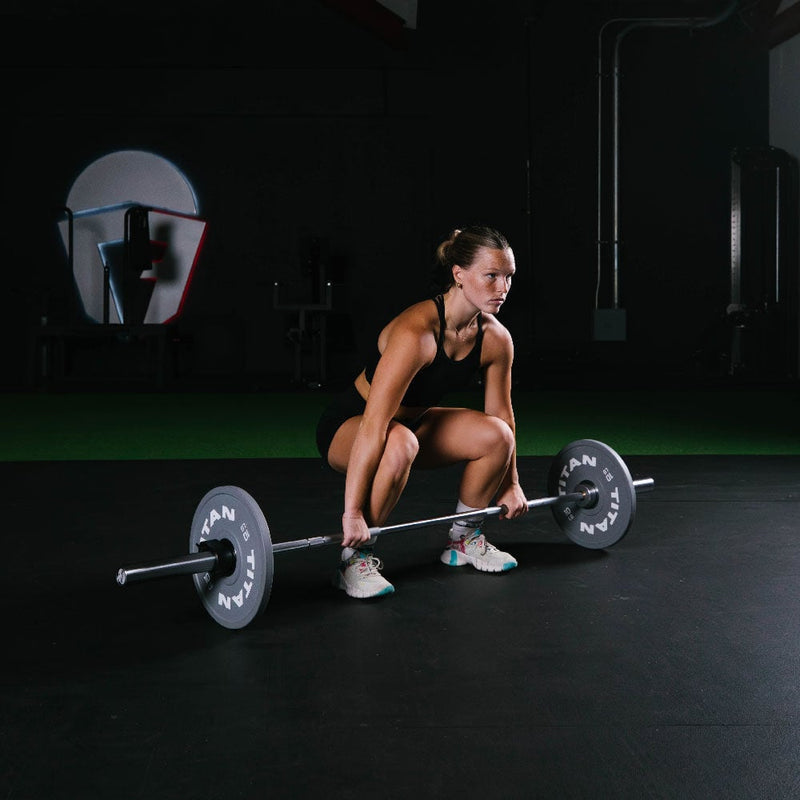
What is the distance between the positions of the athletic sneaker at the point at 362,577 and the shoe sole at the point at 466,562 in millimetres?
216

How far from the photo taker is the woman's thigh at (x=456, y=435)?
6.24 ft

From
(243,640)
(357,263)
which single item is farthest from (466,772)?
(357,263)

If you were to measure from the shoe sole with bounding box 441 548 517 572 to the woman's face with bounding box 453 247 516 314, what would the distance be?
0.54 metres

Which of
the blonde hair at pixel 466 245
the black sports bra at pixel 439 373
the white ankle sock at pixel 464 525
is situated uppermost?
the blonde hair at pixel 466 245

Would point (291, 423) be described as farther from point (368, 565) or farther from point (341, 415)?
point (368, 565)

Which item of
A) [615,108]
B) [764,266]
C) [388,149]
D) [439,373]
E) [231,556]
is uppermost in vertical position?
[615,108]

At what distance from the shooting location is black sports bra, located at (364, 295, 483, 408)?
182 centimetres

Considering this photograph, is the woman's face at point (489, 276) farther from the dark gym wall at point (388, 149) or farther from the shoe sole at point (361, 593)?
the dark gym wall at point (388, 149)

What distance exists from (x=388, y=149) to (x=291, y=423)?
3.29m

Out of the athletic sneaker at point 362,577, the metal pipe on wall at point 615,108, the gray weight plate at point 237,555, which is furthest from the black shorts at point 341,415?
the metal pipe on wall at point 615,108

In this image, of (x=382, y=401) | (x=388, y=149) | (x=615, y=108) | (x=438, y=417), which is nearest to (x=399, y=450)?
(x=382, y=401)

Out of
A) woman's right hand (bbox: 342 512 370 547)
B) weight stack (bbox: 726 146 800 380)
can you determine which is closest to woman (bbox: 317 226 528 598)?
woman's right hand (bbox: 342 512 370 547)

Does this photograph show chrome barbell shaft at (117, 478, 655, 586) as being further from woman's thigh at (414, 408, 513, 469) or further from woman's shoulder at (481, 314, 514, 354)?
woman's shoulder at (481, 314, 514, 354)

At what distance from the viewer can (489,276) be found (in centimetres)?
171
